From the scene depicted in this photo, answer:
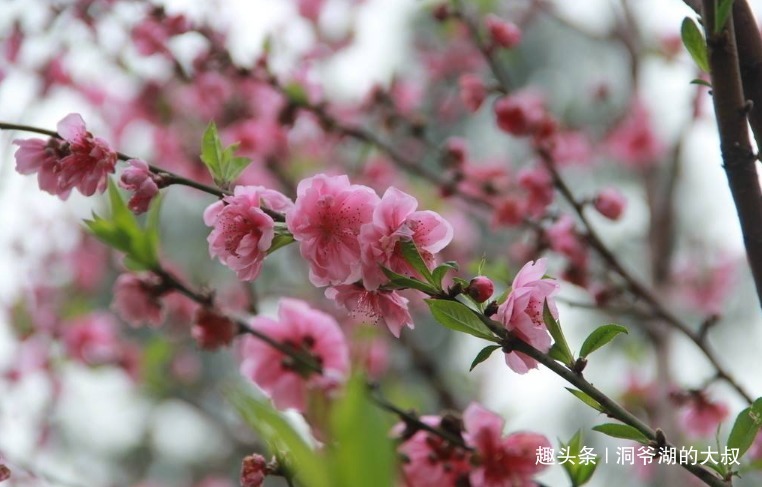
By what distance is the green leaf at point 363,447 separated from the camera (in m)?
0.44

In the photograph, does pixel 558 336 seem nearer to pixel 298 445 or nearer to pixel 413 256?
Answer: pixel 413 256

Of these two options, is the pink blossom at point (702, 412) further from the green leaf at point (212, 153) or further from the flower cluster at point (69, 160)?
the flower cluster at point (69, 160)

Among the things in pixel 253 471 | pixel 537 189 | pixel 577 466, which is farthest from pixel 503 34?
pixel 253 471

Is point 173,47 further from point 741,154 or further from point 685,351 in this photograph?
point 685,351

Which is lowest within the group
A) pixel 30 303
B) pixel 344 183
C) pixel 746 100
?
pixel 30 303

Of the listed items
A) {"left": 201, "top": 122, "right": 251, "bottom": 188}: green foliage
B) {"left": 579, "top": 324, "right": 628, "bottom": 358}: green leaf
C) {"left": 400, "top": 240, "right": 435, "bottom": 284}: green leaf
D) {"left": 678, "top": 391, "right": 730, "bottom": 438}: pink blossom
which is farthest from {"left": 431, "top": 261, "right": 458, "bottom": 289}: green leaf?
{"left": 678, "top": 391, "right": 730, "bottom": 438}: pink blossom

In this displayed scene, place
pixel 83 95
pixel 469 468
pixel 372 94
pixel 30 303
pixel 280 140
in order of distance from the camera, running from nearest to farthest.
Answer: pixel 469 468 → pixel 372 94 → pixel 280 140 → pixel 30 303 → pixel 83 95

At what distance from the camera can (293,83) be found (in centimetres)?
201

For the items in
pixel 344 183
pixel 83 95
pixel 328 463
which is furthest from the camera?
pixel 83 95

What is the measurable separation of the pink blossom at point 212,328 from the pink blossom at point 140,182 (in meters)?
0.35

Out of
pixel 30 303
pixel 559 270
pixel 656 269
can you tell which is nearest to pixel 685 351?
pixel 656 269

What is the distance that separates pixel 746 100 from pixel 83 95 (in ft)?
10.4

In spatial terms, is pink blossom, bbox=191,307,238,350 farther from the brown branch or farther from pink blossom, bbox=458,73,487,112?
pink blossom, bbox=458,73,487,112

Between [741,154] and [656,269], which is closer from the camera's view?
[741,154]
